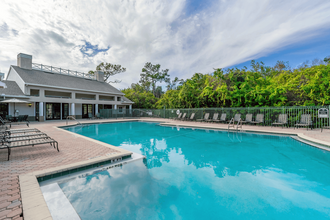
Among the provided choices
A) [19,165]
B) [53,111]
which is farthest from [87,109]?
[19,165]

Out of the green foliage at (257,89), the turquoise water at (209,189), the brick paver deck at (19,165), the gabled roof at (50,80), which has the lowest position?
the turquoise water at (209,189)

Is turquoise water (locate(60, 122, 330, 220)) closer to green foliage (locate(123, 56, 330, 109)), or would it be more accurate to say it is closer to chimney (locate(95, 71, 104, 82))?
green foliage (locate(123, 56, 330, 109))

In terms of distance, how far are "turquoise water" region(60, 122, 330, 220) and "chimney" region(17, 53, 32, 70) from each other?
22504 millimetres

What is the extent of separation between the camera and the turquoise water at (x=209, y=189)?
248 centimetres

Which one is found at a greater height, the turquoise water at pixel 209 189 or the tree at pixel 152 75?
the tree at pixel 152 75

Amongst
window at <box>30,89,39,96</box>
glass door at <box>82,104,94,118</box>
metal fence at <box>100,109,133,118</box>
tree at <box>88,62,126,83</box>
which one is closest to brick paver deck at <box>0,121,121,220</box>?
metal fence at <box>100,109,133,118</box>

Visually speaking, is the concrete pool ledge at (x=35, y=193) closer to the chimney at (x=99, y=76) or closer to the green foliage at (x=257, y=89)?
the green foliage at (x=257, y=89)

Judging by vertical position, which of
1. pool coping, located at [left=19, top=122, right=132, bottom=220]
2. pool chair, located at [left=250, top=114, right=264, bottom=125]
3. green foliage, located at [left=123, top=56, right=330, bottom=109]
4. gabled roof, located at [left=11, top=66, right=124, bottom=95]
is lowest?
pool coping, located at [left=19, top=122, right=132, bottom=220]

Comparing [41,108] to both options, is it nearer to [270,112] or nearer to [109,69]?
[109,69]

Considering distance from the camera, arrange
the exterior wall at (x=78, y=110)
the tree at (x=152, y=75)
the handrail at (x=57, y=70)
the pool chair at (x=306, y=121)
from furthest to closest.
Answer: the tree at (x=152, y=75)
the exterior wall at (x=78, y=110)
the handrail at (x=57, y=70)
the pool chair at (x=306, y=121)

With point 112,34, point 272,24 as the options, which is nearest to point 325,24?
point 272,24

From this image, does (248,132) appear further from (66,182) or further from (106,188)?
(66,182)

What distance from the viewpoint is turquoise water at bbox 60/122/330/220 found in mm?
2484

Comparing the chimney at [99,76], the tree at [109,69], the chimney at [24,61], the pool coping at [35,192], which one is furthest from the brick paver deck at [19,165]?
the tree at [109,69]
